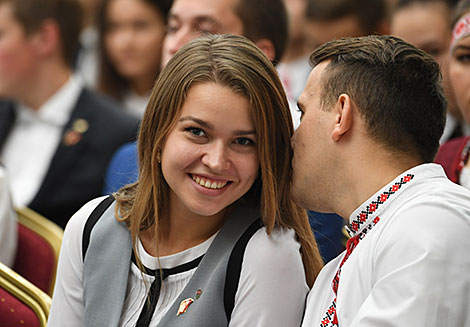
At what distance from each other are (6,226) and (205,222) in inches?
30.1

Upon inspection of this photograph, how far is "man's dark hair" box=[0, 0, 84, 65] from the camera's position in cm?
348

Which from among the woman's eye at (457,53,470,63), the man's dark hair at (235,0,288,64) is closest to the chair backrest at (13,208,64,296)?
the man's dark hair at (235,0,288,64)

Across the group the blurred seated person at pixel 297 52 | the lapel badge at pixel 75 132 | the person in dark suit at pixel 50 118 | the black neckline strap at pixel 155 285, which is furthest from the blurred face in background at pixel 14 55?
the black neckline strap at pixel 155 285

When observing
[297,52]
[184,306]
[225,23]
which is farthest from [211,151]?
[297,52]

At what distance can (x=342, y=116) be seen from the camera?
1.54 metres

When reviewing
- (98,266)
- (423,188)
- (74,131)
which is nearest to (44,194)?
(74,131)

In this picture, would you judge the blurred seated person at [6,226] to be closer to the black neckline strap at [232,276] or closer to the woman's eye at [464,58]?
the black neckline strap at [232,276]

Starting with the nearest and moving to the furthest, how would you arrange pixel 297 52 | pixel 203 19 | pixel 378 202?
pixel 378 202
pixel 203 19
pixel 297 52

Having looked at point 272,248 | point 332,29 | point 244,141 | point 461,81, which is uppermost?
point 332,29

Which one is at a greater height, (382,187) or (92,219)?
(382,187)

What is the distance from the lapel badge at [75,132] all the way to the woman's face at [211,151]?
148 centimetres

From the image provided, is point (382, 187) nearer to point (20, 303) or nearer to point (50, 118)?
point (20, 303)

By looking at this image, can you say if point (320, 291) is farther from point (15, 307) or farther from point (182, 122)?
point (15, 307)

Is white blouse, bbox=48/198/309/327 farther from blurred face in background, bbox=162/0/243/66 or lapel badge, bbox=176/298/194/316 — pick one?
blurred face in background, bbox=162/0/243/66
